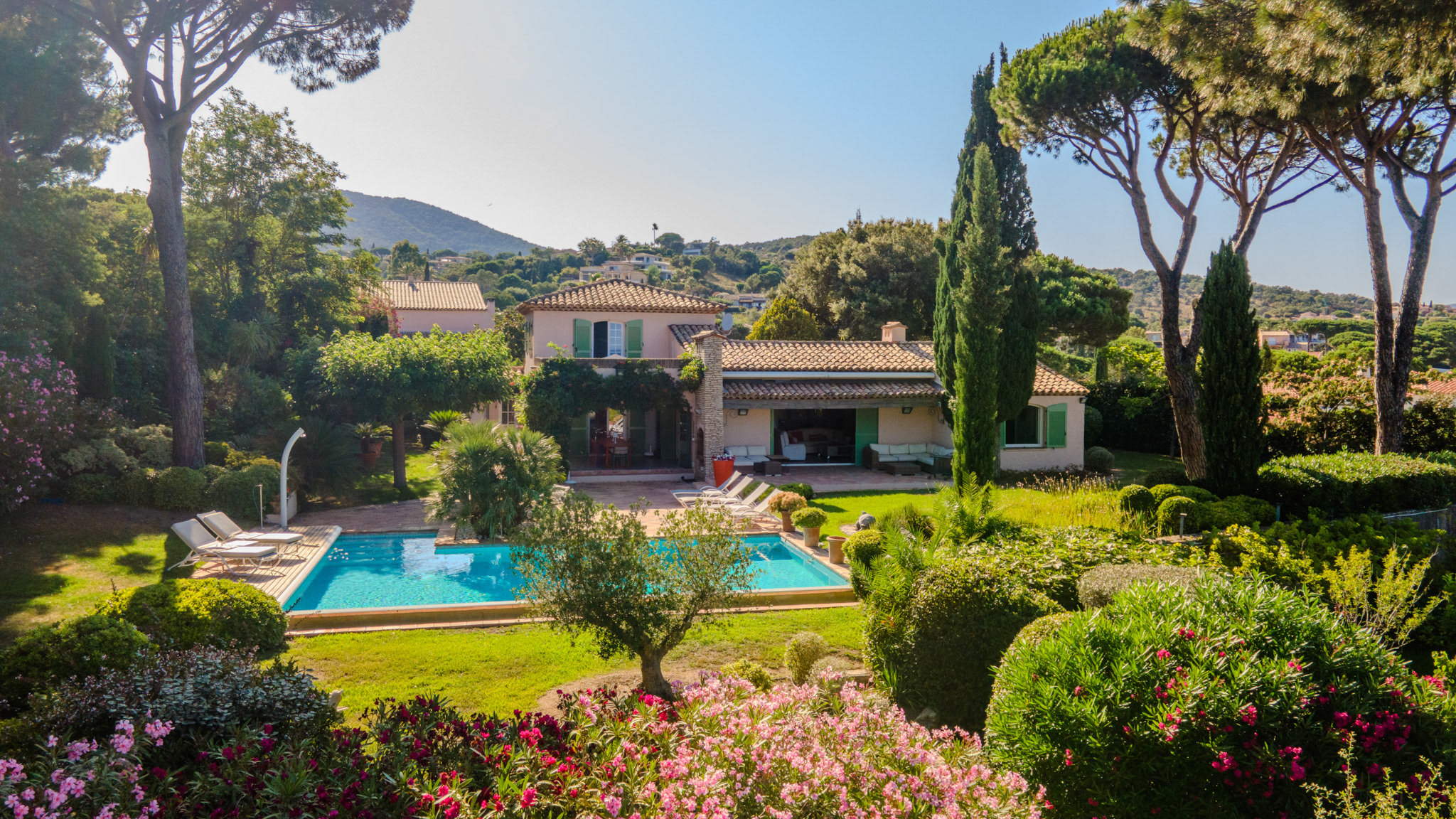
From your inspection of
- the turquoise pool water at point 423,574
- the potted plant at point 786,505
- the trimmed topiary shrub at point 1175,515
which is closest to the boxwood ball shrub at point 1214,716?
the turquoise pool water at point 423,574

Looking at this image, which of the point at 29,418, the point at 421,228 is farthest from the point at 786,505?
the point at 421,228

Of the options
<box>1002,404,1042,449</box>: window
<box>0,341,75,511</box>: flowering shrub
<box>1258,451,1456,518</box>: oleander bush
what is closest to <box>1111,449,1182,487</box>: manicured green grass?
<box>1002,404,1042,449</box>: window

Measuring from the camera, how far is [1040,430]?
22.9 m

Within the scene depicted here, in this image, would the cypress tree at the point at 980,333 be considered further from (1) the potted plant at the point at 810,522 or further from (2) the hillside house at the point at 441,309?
(2) the hillside house at the point at 441,309

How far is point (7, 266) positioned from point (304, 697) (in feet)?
46.1

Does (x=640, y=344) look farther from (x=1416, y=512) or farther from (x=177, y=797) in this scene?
(x=177, y=797)

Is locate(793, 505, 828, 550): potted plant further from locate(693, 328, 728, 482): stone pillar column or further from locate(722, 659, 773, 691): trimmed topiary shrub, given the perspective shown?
locate(693, 328, 728, 482): stone pillar column

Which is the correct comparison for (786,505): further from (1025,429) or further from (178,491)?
(1025,429)

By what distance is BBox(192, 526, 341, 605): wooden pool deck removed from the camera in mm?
10828

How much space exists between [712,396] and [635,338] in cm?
464

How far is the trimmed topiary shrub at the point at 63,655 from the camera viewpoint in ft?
18.1

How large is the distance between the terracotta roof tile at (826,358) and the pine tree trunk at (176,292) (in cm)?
1286

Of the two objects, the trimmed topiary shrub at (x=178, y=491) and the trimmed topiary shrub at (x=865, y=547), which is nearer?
the trimmed topiary shrub at (x=865, y=547)

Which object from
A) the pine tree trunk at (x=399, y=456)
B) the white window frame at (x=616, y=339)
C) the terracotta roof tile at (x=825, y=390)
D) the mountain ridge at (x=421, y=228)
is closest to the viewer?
the pine tree trunk at (x=399, y=456)
